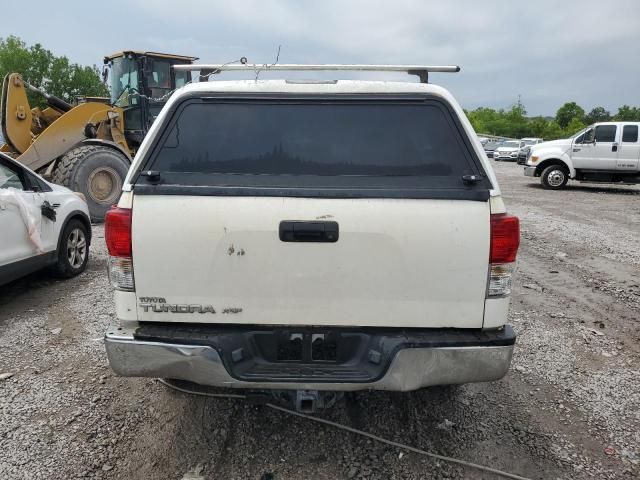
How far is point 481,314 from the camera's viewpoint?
2.57 m

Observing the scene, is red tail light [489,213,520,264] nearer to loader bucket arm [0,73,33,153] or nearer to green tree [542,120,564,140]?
loader bucket arm [0,73,33,153]

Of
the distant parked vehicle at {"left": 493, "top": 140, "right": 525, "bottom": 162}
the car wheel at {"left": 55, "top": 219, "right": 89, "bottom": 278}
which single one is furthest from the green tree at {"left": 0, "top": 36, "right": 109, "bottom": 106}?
the car wheel at {"left": 55, "top": 219, "right": 89, "bottom": 278}

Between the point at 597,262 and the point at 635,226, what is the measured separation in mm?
3973

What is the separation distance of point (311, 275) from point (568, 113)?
87.1 metres

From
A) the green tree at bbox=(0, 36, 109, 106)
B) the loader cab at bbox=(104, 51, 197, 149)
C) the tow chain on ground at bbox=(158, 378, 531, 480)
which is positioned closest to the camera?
the tow chain on ground at bbox=(158, 378, 531, 480)

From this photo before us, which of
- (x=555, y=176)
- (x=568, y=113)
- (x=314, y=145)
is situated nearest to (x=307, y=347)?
(x=314, y=145)

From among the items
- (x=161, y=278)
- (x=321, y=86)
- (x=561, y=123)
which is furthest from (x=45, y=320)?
(x=561, y=123)

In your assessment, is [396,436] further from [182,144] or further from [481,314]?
[182,144]

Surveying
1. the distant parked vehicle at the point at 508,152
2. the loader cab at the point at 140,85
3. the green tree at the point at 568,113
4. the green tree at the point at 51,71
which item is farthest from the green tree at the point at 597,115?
the loader cab at the point at 140,85

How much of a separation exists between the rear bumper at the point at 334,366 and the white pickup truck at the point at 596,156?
16.1 metres

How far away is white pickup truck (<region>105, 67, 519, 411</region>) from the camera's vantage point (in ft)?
8.13

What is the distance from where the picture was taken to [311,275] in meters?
2.53

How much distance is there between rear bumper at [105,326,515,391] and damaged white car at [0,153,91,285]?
317 cm

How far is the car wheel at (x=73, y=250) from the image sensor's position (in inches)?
236
